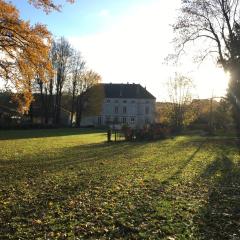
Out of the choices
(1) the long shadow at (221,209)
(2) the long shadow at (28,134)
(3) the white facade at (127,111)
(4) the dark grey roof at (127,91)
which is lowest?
(1) the long shadow at (221,209)

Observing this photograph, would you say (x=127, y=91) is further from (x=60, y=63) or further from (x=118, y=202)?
(x=118, y=202)

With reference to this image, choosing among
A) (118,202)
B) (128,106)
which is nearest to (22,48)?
(118,202)

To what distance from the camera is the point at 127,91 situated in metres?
110

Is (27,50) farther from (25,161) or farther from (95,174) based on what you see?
(95,174)

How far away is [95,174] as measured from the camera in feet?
49.7

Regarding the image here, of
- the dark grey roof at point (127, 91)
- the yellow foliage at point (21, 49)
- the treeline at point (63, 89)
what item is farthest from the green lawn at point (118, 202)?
the dark grey roof at point (127, 91)

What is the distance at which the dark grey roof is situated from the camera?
359 feet

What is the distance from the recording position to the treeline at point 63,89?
74.0m

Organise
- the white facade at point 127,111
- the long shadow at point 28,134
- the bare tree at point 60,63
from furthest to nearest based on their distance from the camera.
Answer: the white facade at point 127,111
the bare tree at point 60,63
the long shadow at point 28,134

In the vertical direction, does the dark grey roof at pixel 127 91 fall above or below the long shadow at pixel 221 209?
above

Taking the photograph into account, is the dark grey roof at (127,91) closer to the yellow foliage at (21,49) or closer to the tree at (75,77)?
the tree at (75,77)

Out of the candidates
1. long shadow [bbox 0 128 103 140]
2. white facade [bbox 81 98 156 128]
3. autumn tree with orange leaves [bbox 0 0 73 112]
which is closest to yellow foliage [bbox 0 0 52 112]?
autumn tree with orange leaves [bbox 0 0 73 112]

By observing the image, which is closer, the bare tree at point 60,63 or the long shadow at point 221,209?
the long shadow at point 221,209

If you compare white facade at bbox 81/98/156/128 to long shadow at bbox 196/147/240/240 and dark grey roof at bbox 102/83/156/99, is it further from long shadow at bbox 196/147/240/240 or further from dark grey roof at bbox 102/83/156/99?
long shadow at bbox 196/147/240/240
